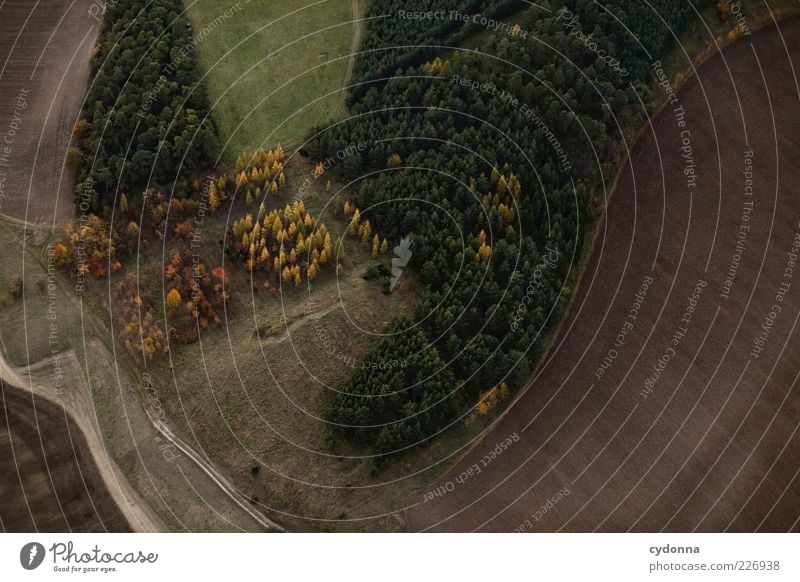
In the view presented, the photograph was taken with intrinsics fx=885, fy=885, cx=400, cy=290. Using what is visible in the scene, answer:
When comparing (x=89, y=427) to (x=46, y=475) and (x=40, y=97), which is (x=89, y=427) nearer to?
(x=46, y=475)

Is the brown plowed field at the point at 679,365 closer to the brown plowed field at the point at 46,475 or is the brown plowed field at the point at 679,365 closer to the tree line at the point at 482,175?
the tree line at the point at 482,175

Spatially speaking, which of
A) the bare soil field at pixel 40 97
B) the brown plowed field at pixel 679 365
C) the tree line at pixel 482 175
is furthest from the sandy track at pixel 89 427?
the brown plowed field at pixel 679 365

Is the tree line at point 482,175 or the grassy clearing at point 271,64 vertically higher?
the grassy clearing at point 271,64

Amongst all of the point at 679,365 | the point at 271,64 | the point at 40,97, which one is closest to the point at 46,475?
the point at 40,97

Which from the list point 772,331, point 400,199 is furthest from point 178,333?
point 772,331

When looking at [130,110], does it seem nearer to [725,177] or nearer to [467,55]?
[467,55]
